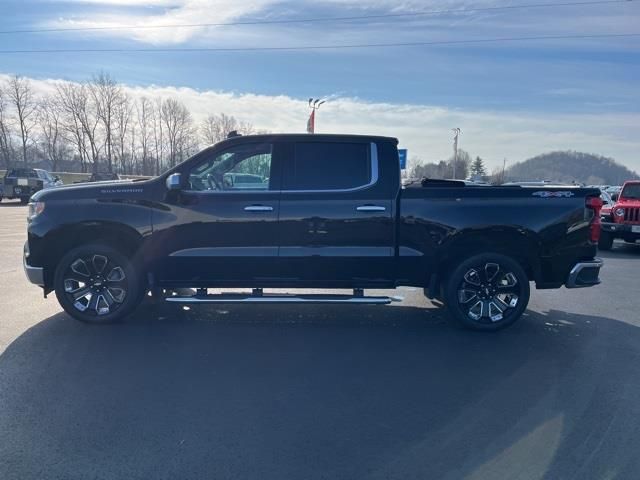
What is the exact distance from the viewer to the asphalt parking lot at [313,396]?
3162mm

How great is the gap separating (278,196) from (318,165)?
1.93 ft

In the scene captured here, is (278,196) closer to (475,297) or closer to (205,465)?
(475,297)

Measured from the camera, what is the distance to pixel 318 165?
577 cm

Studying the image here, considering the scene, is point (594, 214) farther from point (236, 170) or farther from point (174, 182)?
point (174, 182)

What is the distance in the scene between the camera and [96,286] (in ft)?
A: 19.0

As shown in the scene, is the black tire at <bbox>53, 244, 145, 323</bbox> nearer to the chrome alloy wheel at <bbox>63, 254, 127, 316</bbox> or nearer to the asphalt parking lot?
the chrome alloy wheel at <bbox>63, 254, 127, 316</bbox>

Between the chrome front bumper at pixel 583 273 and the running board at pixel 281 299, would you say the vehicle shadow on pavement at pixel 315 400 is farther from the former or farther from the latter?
the chrome front bumper at pixel 583 273

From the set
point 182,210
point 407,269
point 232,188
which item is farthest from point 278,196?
point 407,269

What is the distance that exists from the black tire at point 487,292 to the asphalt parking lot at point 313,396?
20cm

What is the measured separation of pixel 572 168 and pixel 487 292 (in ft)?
381

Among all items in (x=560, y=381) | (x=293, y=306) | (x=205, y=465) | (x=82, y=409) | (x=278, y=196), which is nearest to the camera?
(x=205, y=465)

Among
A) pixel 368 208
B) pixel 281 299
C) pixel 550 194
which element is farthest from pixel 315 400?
pixel 550 194

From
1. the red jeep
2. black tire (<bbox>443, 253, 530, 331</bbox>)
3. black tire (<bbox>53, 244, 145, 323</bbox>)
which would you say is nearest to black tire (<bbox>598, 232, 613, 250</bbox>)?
the red jeep

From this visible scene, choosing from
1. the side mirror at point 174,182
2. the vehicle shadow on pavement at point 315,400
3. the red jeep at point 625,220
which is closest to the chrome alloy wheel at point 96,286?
the vehicle shadow on pavement at point 315,400
